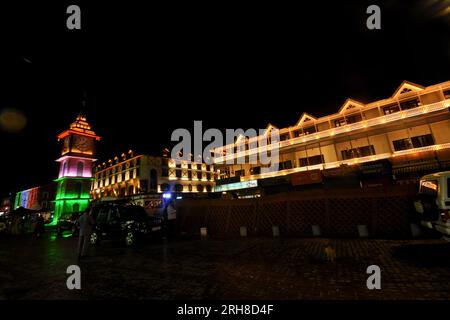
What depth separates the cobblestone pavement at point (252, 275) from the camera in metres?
4.21

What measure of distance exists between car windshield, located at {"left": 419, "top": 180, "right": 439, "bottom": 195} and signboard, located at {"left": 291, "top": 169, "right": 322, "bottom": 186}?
554 inches

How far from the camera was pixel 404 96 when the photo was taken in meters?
21.0

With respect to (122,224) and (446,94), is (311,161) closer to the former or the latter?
(446,94)

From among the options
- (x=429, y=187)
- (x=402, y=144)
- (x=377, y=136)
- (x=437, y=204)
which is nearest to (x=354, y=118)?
(x=377, y=136)

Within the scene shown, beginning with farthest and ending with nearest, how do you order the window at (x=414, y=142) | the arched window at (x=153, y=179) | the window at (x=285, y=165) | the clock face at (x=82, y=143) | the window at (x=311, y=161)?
the arched window at (x=153, y=179), the clock face at (x=82, y=143), the window at (x=285, y=165), the window at (x=311, y=161), the window at (x=414, y=142)

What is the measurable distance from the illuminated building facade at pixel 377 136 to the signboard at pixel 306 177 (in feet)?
1.57

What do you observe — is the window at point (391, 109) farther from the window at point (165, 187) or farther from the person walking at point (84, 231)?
the window at point (165, 187)

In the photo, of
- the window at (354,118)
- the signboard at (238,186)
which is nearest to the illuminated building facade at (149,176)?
the signboard at (238,186)

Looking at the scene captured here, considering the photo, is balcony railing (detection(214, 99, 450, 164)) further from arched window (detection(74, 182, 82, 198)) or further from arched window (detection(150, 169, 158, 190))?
arched window (detection(74, 182, 82, 198))

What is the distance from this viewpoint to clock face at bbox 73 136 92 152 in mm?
45938

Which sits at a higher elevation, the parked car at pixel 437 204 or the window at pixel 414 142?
the window at pixel 414 142

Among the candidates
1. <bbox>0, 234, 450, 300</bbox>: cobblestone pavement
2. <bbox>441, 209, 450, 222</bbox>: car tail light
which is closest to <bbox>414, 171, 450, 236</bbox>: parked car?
<bbox>441, 209, 450, 222</bbox>: car tail light
